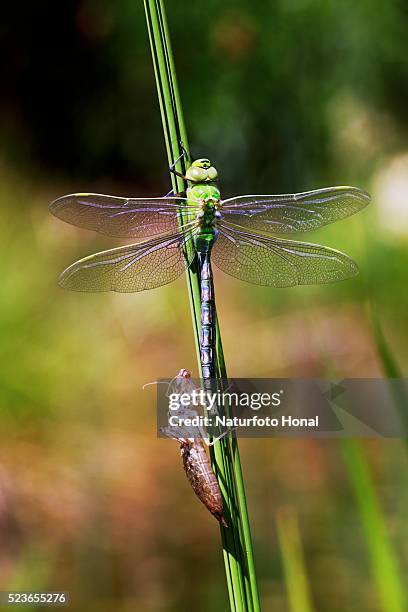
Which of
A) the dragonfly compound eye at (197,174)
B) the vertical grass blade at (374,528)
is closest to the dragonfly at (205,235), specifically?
the dragonfly compound eye at (197,174)

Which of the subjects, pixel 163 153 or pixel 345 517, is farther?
pixel 163 153

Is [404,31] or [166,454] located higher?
[404,31]

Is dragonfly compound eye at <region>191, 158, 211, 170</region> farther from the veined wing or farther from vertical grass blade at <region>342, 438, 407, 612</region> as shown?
vertical grass blade at <region>342, 438, 407, 612</region>

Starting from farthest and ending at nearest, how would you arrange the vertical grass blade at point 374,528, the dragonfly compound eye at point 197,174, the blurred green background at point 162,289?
the blurred green background at point 162,289 → the dragonfly compound eye at point 197,174 → the vertical grass blade at point 374,528

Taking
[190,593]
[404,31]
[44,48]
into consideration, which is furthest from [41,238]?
[404,31]

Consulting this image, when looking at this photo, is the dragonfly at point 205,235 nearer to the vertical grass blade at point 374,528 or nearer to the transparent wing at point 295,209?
the transparent wing at point 295,209

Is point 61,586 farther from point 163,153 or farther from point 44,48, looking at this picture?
point 44,48
